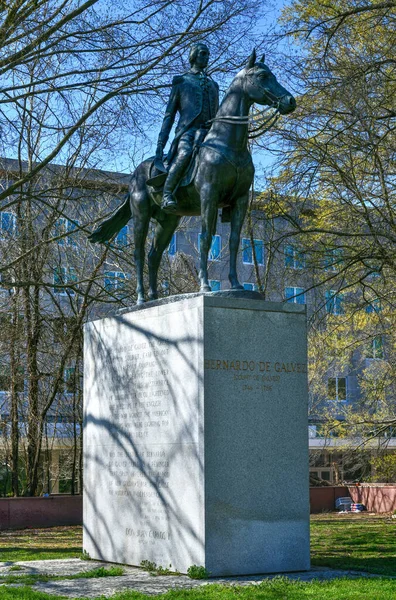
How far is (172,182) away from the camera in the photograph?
12.7 m

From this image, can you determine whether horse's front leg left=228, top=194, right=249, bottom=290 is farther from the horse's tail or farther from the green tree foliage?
the green tree foliage

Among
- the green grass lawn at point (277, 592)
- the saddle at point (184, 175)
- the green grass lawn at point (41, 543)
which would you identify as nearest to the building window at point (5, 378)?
the green grass lawn at point (41, 543)

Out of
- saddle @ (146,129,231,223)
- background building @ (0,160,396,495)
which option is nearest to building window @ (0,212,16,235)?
background building @ (0,160,396,495)

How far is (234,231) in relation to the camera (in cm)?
1255

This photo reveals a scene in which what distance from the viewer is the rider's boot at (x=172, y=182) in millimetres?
12617

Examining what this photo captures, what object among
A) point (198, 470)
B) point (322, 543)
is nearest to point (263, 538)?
point (198, 470)

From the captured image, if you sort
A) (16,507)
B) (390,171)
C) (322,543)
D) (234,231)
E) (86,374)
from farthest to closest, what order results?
(16,507) < (390,171) < (322,543) < (86,374) < (234,231)

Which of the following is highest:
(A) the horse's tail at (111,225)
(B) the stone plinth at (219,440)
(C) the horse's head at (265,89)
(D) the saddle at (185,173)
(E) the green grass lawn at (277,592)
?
(C) the horse's head at (265,89)

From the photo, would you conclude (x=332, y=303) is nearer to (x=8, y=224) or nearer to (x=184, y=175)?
(x=184, y=175)

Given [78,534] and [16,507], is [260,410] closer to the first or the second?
[78,534]

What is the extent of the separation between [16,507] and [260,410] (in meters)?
15.1

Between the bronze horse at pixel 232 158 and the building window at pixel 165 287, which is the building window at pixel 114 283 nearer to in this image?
the building window at pixel 165 287

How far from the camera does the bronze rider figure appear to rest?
1266 cm

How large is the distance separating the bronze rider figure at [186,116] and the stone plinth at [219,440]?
1652 mm
